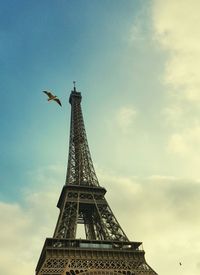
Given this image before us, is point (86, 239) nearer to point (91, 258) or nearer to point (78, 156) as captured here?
point (91, 258)

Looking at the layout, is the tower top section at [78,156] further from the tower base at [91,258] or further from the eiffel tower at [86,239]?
the tower base at [91,258]

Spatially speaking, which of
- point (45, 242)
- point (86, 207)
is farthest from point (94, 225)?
point (45, 242)

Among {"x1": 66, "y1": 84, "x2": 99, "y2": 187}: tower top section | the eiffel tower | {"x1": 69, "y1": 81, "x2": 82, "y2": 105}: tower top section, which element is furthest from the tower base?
{"x1": 69, "y1": 81, "x2": 82, "y2": 105}: tower top section

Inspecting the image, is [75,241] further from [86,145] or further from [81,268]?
[86,145]

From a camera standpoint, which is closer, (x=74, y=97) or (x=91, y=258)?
(x=91, y=258)

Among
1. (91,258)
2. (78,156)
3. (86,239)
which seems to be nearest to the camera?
(91,258)

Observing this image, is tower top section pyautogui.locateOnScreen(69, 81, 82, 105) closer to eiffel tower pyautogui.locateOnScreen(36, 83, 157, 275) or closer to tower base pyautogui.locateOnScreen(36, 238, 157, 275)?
eiffel tower pyautogui.locateOnScreen(36, 83, 157, 275)

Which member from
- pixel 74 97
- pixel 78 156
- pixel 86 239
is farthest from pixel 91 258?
pixel 74 97

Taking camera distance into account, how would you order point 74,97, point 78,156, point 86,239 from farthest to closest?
point 74,97 → point 78,156 → point 86,239
